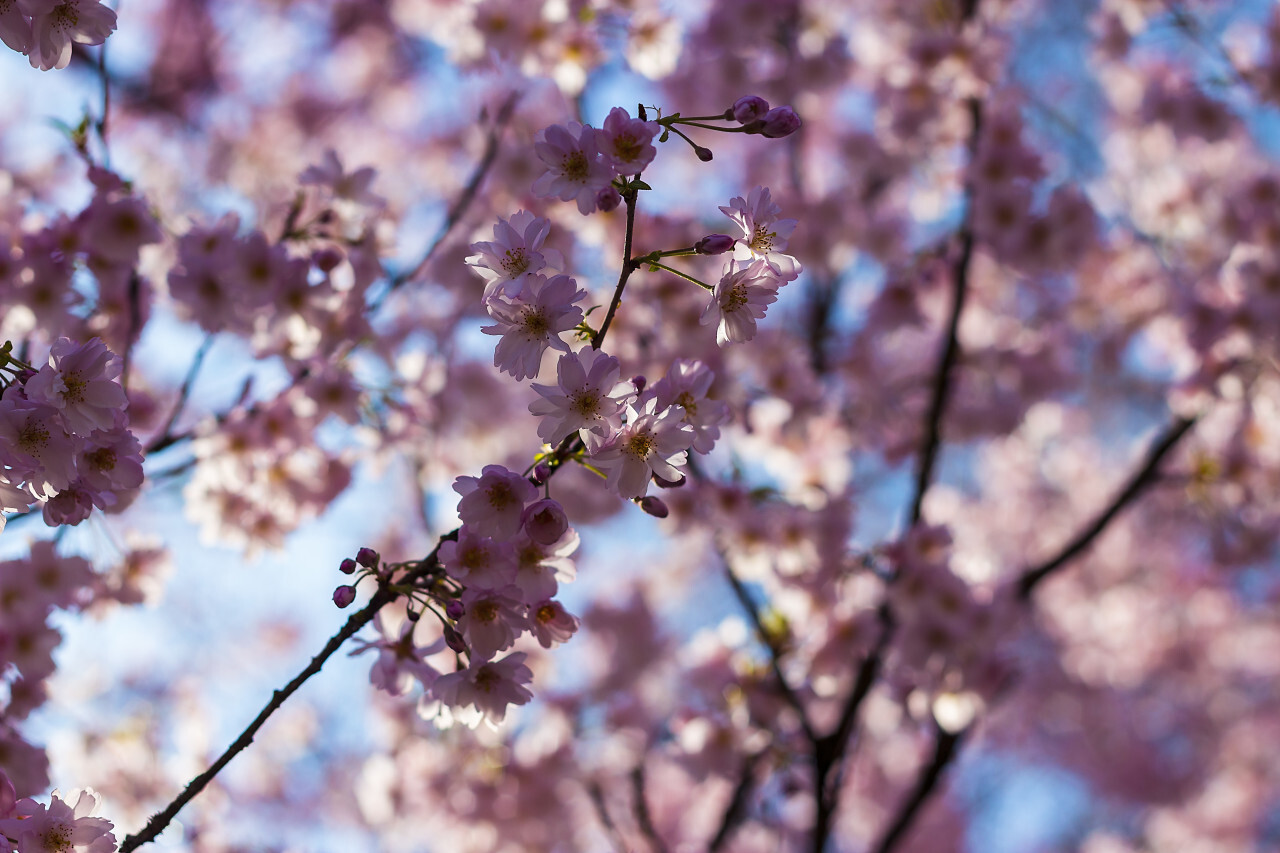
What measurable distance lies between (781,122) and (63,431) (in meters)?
1.39

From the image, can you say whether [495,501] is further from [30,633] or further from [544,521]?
[30,633]

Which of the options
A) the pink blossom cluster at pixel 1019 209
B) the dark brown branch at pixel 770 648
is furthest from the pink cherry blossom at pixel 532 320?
the pink blossom cluster at pixel 1019 209

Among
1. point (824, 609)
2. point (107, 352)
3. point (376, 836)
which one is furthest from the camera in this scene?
point (376, 836)

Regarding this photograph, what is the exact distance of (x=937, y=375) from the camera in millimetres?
3664

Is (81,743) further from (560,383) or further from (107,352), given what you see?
(560,383)

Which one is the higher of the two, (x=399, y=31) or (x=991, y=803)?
(x=399, y=31)

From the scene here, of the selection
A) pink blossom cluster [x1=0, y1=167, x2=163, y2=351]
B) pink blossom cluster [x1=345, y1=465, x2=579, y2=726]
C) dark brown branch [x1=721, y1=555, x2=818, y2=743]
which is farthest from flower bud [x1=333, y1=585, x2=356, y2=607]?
dark brown branch [x1=721, y1=555, x2=818, y2=743]

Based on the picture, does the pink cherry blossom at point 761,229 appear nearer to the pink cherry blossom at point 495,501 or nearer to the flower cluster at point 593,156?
the flower cluster at point 593,156

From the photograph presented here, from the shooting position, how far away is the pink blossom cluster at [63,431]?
1.50 metres

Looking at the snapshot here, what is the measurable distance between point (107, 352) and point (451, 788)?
3236mm

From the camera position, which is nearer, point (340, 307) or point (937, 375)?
point (340, 307)

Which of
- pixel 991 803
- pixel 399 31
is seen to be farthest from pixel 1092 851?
pixel 399 31

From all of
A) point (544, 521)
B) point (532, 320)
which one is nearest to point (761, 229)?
point (532, 320)

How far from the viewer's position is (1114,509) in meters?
3.67
